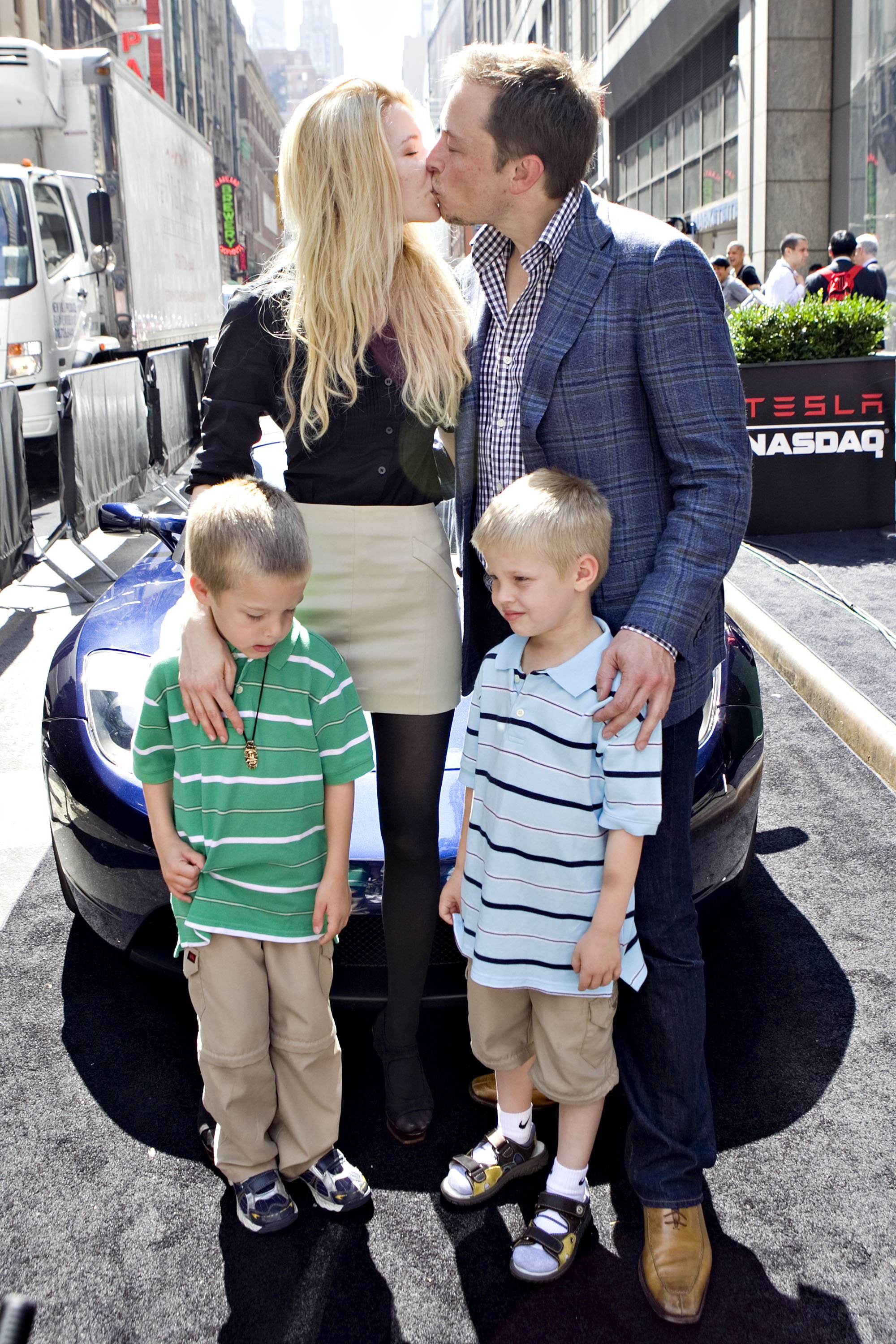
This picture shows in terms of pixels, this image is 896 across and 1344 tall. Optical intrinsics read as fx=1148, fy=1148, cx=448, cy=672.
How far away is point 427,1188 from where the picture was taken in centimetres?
227

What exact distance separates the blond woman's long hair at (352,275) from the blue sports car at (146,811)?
2.55ft

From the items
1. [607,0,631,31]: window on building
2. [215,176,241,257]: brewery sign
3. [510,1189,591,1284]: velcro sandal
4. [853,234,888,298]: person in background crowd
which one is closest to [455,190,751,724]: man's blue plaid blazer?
[510,1189,591,1284]: velcro sandal

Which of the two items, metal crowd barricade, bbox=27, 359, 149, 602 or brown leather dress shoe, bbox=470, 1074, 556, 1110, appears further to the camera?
metal crowd barricade, bbox=27, 359, 149, 602

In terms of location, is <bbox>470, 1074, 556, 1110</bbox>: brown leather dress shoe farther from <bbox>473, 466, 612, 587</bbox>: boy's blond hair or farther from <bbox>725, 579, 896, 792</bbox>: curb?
<bbox>725, 579, 896, 792</bbox>: curb

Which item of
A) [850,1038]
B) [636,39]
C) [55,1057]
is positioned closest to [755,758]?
[850,1038]

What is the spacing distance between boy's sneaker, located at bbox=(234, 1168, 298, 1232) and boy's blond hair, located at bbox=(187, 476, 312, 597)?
3.66ft

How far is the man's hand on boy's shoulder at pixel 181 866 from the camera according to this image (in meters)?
2.12

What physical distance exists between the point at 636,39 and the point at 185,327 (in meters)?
12.3

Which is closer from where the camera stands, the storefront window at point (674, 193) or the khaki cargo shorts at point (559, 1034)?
the khaki cargo shorts at point (559, 1034)

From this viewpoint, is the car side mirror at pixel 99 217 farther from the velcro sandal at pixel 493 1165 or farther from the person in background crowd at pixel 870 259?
the velcro sandal at pixel 493 1165

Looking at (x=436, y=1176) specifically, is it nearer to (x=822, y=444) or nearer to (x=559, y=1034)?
(x=559, y=1034)

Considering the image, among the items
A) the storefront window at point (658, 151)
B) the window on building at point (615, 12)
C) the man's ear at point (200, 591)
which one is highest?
the window on building at point (615, 12)

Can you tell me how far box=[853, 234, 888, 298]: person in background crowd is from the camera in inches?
422

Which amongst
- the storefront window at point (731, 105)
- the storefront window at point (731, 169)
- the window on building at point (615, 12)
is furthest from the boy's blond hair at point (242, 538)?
the window on building at point (615, 12)
